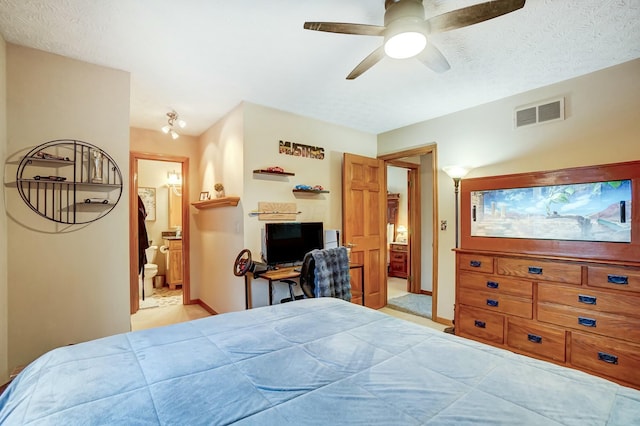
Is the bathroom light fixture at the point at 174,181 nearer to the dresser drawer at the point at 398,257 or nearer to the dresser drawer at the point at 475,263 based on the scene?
the dresser drawer at the point at 398,257

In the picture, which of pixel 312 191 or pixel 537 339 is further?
pixel 312 191

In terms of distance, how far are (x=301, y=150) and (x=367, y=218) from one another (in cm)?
139

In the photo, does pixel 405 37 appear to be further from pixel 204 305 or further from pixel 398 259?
pixel 398 259

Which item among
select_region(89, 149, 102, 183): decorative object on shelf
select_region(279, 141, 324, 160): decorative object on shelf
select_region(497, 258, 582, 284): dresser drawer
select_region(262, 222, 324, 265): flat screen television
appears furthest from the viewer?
select_region(279, 141, 324, 160): decorative object on shelf

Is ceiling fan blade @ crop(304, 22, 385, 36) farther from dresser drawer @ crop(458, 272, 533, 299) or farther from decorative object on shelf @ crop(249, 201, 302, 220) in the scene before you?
dresser drawer @ crop(458, 272, 533, 299)

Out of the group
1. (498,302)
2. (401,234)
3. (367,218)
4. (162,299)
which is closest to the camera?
(498,302)

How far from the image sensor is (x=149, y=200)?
19.4ft

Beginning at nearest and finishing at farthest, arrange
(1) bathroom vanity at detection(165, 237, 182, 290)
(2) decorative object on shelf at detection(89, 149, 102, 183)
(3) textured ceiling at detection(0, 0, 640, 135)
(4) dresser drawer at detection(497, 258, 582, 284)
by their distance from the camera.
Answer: (3) textured ceiling at detection(0, 0, 640, 135)
(4) dresser drawer at detection(497, 258, 582, 284)
(2) decorative object on shelf at detection(89, 149, 102, 183)
(1) bathroom vanity at detection(165, 237, 182, 290)

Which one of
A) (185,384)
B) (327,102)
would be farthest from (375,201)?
(185,384)

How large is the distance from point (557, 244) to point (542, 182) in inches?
22.0

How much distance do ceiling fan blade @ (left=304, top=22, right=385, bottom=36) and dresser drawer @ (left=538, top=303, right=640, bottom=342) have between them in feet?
8.45

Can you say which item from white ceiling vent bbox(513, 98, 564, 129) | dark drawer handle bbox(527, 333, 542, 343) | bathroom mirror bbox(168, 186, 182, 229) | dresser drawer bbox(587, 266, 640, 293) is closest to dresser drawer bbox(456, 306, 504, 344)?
dark drawer handle bbox(527, 333, 542, 343)

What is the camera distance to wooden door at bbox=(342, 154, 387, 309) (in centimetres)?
401

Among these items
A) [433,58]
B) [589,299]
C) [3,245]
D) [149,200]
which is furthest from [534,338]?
[149,200]
